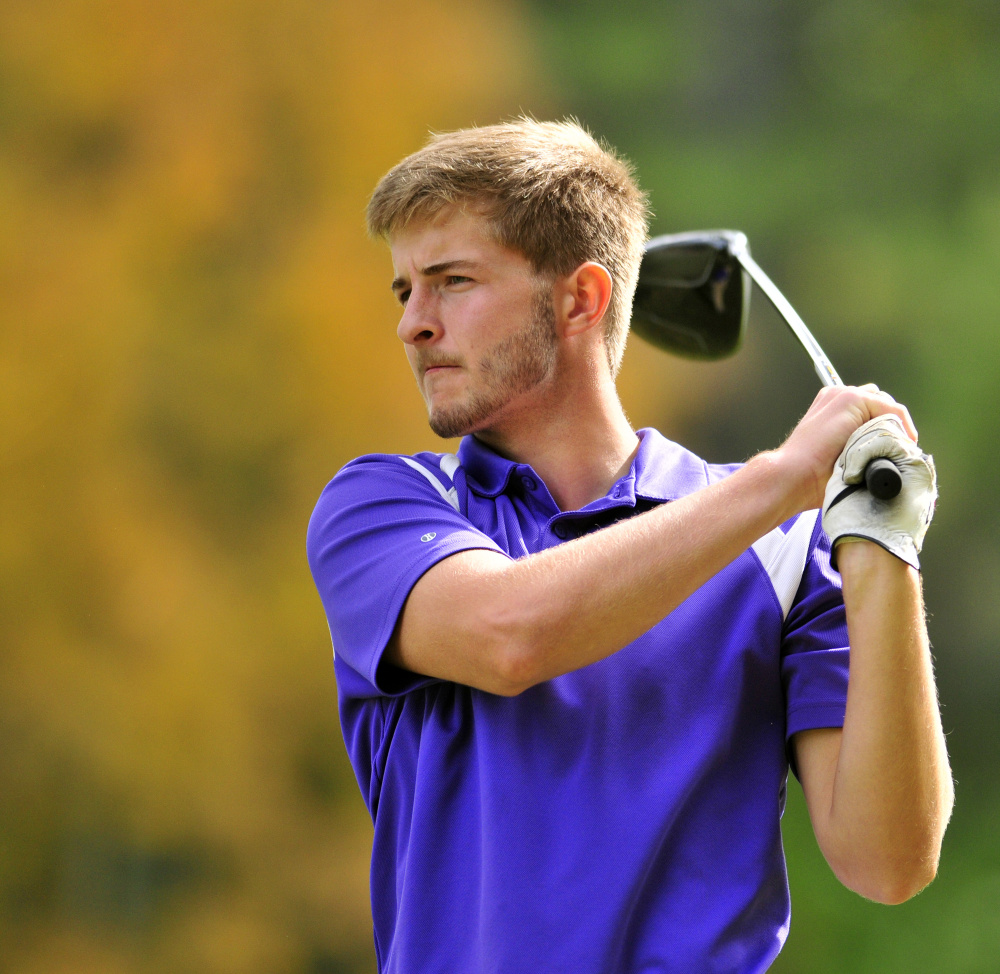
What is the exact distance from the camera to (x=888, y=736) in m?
1.18

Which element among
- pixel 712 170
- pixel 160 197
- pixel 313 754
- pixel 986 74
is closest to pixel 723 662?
pixel 313 754

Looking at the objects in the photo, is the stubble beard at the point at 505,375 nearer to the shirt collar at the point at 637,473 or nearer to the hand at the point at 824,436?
the shirt collar at the point at 637,473

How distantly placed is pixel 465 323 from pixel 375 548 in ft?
1.14

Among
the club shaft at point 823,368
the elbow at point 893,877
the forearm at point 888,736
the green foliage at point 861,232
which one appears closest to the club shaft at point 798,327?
the club shaft at point 823,368

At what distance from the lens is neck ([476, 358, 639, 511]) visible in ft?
5.02

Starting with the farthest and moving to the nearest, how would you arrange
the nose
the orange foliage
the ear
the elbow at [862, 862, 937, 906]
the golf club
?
the orange foliage, the golf club, the ear, the nose, the elbow at [862, 862, 937, 906]

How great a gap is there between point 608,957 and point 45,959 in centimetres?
298

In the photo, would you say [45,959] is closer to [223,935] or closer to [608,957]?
[223,935]

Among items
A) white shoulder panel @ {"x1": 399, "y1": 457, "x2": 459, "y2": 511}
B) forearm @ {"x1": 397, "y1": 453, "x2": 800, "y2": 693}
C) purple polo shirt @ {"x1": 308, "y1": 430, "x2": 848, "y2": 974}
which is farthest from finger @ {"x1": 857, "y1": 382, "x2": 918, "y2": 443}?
white shoulder panel @ {"x1": 399, "y1": 457, "x2": 459, "y2": 511}

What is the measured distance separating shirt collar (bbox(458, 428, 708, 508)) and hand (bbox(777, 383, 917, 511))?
241mm

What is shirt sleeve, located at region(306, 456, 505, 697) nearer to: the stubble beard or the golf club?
the stubble beard

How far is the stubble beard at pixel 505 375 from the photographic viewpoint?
149cm

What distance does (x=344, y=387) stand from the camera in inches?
159

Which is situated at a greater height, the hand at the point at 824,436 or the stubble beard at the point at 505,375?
the stubble beard at the point at 505,375
